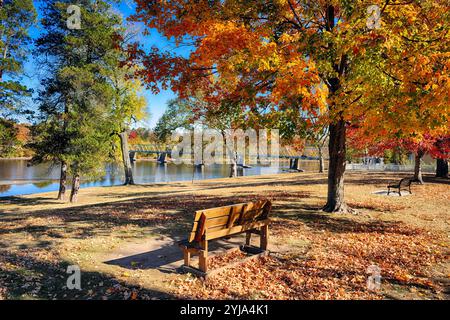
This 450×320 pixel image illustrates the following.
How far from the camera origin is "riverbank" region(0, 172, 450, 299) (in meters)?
5.13

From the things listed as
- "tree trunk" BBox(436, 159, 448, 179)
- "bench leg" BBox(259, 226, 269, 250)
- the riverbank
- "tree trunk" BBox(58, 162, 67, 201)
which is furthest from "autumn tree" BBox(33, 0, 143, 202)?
"tree trunk" BBox(436, 159, 448, 179)

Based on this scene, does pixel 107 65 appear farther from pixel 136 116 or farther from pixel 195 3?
pixel 195 3

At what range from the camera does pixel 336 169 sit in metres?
11.3

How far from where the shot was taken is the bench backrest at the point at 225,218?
18.1ft

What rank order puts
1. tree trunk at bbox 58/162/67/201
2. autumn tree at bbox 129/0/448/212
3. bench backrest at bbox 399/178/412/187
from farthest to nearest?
1. tree trunk at bbox 58/162/67/201
2. bench backrest at bbox 399/178/412/187
3. autumn tree at bbox 129/0/448/212

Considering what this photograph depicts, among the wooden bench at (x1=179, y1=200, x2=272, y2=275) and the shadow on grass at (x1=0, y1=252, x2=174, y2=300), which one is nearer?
the shadow on grass at (x1=0, y1=252, x2=174, y2=300)

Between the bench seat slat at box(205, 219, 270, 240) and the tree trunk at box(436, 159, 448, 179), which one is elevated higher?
the tree trunk at box(436, 159, 448, 179)

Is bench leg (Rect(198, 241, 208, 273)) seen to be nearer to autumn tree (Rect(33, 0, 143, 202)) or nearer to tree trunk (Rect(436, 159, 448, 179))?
autumn tree (Rect(33, 0, 143, 202))

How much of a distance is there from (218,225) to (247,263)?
1132mm

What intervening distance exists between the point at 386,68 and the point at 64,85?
18.4m

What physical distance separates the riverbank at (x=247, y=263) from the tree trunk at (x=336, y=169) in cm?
59

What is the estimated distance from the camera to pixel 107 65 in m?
21.4

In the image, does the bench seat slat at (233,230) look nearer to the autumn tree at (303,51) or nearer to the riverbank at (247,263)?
the riverbank at (247,263)
